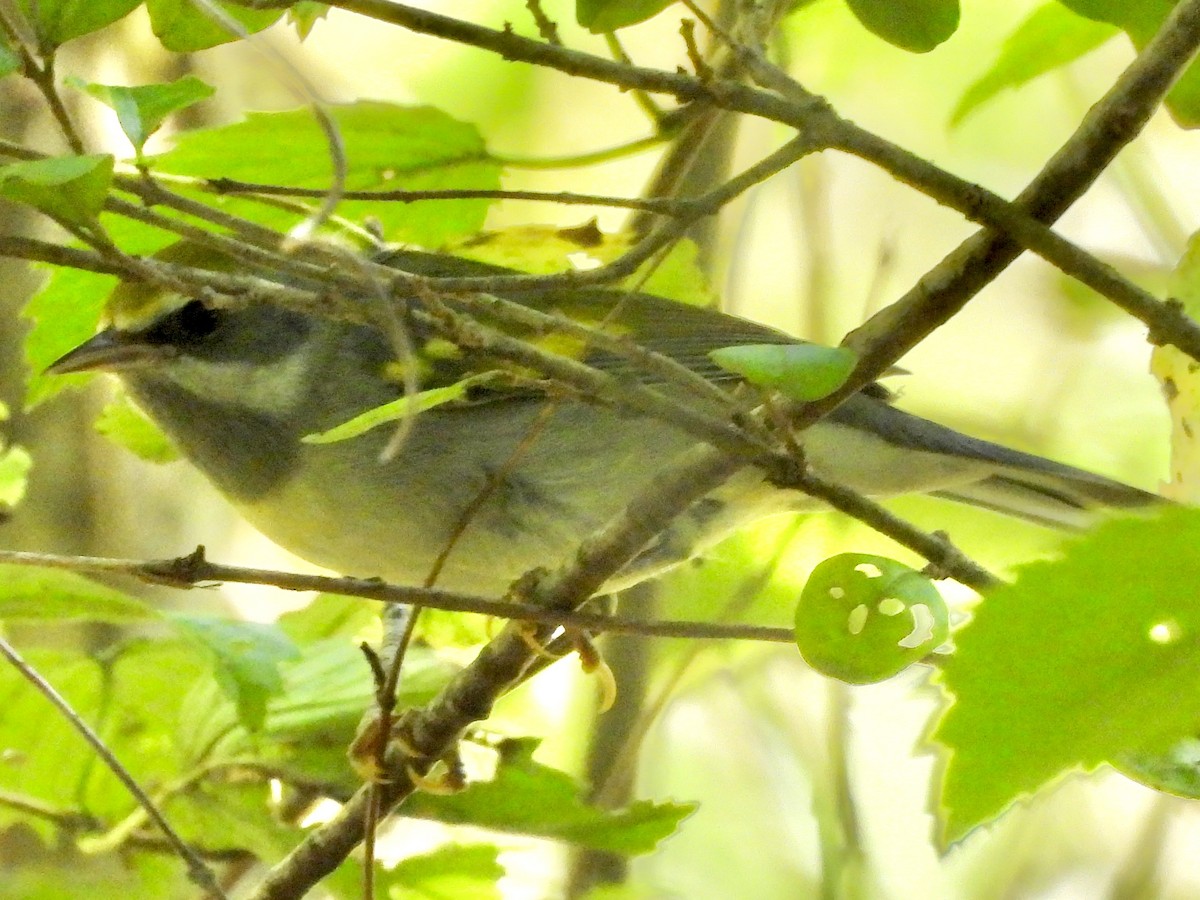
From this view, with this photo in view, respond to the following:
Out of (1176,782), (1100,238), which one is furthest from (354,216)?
(1100,238)

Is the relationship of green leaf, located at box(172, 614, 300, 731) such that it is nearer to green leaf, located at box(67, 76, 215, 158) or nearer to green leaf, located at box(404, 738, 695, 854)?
green leaf, located at box(404, 738, 695, 854)

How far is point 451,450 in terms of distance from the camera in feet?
5.78

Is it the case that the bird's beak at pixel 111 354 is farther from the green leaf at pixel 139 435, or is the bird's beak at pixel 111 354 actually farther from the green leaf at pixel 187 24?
the green leaf at pixel 187 24

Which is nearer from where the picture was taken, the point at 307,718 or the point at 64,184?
the point at 64,184

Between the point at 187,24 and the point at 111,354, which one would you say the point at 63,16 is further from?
the point at 111,354

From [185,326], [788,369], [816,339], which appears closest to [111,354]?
[185,326]

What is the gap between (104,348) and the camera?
1716mm

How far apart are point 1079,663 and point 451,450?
132 centimetres

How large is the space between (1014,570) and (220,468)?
1483mm

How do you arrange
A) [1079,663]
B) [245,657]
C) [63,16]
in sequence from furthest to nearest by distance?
1. [245,657]
2. [63,16]
3. [1079,663]

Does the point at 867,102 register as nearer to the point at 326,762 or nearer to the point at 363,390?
the point at 363,390

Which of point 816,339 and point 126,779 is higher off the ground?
point 816,339

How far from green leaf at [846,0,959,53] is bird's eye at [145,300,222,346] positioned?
1.10 metres

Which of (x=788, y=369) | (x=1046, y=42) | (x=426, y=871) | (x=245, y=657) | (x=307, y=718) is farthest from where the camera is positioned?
(x=307, y=718)
